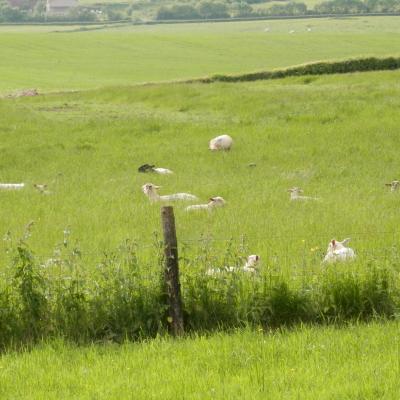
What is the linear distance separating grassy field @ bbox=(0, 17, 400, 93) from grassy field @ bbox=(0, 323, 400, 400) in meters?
47.4

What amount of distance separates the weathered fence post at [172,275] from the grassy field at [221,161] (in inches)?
68.9

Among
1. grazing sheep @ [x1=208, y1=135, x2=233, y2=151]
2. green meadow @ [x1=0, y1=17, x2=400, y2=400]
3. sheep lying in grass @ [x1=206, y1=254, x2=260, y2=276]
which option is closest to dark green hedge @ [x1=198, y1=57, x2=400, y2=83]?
green meadow @ [x1=0, y1=17, x2=400, y2=400]

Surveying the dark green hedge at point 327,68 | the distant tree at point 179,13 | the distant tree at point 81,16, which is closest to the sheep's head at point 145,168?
the dark green hedge at point 327,68

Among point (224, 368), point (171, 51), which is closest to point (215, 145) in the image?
point (224, 368)

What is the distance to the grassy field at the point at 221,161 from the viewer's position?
605 inches

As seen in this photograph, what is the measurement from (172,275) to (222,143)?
634 inches

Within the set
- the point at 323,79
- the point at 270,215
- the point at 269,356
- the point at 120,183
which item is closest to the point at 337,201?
the point at 270,215

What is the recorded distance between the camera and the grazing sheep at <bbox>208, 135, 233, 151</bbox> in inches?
1011

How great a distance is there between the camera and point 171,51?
3469 inches

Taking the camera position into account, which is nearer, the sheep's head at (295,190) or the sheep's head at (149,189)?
the sheep's head at (295,190)

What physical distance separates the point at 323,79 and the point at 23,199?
78.6 feet

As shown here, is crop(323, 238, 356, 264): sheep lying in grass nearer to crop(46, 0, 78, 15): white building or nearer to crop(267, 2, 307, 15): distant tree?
crop(267, 2, 307, 15): distant tree

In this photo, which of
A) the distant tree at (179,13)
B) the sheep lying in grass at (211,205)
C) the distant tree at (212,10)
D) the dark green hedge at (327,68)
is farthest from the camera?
the distant tree at (179,13)

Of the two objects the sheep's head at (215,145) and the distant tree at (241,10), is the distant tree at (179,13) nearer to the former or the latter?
the distant tree at (241,10)
